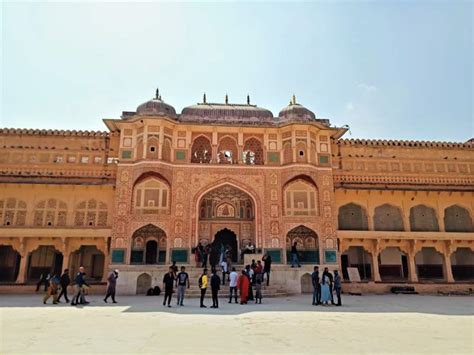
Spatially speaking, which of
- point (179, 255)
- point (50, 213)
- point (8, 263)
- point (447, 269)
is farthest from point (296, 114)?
point (8, 263)

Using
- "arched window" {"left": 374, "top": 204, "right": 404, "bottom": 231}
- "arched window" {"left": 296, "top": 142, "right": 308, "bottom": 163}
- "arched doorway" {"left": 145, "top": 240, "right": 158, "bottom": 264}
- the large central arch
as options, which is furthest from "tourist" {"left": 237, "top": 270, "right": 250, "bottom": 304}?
"arched window" {"left": 374, "top": 204, "right": 404, "bottom": 231}

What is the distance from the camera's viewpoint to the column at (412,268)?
19688 mm

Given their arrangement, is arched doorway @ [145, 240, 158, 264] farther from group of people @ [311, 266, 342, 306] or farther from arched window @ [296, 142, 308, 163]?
group of people @ [311, 266, 342, 306]

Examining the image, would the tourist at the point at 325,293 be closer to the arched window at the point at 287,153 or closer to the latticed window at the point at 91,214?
the arched window at the point at 287,153

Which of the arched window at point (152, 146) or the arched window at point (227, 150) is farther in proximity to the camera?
the arched window at point (227, 150)

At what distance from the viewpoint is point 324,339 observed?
22.1 feet

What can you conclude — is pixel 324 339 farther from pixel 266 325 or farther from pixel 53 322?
pixel 53 322

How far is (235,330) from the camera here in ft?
24.7

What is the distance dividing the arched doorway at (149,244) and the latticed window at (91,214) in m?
2.26

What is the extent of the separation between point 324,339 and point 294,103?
54.3 feet

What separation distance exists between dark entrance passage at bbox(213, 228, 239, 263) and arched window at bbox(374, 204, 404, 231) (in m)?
8.29

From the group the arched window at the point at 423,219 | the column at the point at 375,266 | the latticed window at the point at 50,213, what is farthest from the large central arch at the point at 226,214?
the arched window at the point at 423,219

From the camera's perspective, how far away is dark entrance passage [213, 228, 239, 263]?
20236 mm

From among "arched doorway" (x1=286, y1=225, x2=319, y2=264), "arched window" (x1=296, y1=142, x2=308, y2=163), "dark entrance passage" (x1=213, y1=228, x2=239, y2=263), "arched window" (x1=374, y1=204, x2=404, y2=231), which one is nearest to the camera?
"arched doorway" (x1=286, y1=225, x2=319, y2=264)
